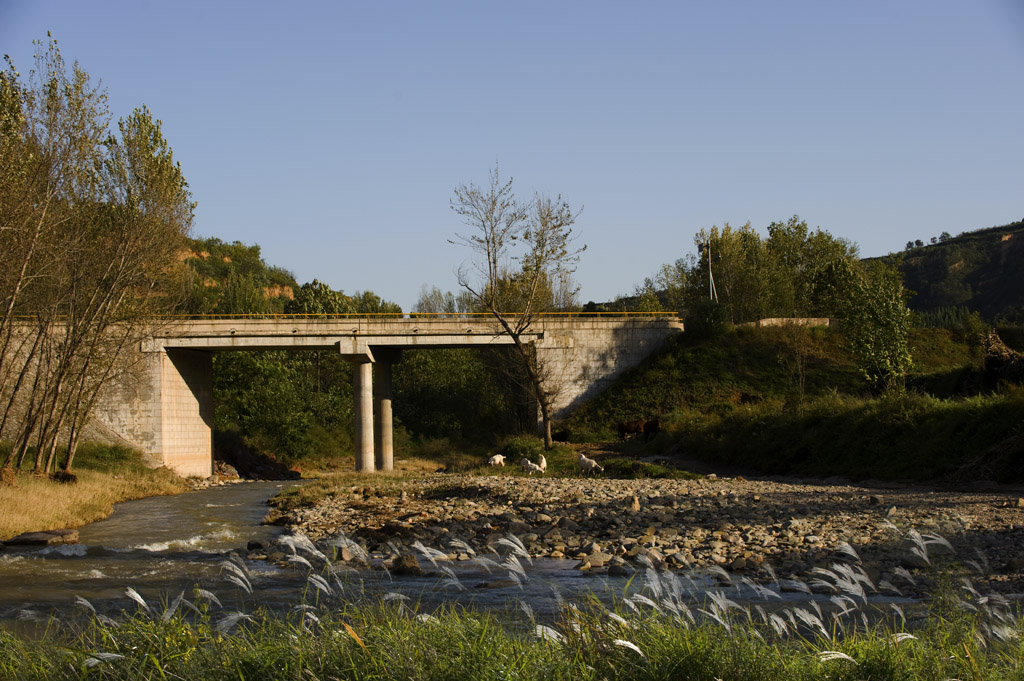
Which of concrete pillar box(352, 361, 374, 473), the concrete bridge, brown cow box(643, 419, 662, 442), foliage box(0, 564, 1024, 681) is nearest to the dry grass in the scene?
the concrete bridge

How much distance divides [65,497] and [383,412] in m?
22.5

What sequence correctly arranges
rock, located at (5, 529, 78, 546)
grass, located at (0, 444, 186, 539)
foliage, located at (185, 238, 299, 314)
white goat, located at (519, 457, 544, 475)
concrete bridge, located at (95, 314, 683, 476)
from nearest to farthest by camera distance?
rock, located at (5, 529, 78, 546), grass, located at (0, 444, 186, 539), white goat, located at (519, 457, 544, 475), concrete bridge, located at (95, 314, 683, 476), foliage, located at (185, 238, 299, 314)

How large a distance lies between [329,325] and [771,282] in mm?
42225

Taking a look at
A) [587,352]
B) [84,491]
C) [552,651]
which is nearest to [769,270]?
[587,352]

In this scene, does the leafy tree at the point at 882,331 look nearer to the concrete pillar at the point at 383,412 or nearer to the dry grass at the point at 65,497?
the concrete pillar at the point at 383,412

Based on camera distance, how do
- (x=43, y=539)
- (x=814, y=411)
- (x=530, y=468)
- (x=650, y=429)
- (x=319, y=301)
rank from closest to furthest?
(x=43, y=539), (x=530, y=468), (x=814, y=411), (x=650, y=429), (x=319, y=301)

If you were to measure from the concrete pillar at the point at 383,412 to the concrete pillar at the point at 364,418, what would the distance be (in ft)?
3.24

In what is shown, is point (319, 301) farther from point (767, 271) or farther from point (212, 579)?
point (212, 579)

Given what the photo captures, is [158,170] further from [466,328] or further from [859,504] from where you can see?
[859,504]

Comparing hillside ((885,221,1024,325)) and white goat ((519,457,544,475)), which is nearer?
white goat ((519,457,544,475))

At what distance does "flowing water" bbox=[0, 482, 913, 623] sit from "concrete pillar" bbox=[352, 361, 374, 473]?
23.8m

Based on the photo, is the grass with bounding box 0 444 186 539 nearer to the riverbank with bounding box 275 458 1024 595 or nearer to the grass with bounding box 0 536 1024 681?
the riverbank with bounding box 275 458 1024 595

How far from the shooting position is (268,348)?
45.7 metres

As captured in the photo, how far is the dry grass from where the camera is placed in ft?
67.9
